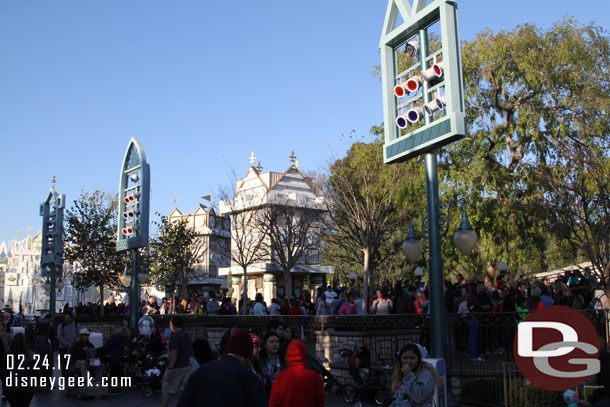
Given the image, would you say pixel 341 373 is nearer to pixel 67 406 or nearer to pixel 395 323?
pixel 395 323

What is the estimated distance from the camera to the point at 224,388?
4.50 meters

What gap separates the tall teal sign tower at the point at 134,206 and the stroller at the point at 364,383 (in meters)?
10.5

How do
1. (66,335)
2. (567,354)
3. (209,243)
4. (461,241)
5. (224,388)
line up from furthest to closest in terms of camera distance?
(209,243) < (66,335) < (461,241) < (567,354) < (224,388)

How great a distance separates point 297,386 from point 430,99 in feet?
20.8

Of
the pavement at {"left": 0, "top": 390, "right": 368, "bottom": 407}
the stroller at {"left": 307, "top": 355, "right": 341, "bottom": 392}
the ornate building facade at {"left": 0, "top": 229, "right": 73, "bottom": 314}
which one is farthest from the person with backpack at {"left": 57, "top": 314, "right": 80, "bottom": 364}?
the ornate building facade at {"left": 0, "top": 229, "right": 73, "bottom": 314}

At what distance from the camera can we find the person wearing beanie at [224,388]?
4.50 metres

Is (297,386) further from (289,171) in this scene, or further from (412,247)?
(289,171)

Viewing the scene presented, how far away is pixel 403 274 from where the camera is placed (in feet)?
154

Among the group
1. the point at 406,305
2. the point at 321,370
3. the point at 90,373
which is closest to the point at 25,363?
the point at 90,373

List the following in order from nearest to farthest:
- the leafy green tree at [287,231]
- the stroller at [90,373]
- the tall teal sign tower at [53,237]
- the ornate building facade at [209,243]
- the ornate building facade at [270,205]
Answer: the stroller at [90,373], the tall teal sign tower at [53,237], the leafy green tree at [287,231], the ornate building facade at [270,205], the ornate building facade at [209,243]

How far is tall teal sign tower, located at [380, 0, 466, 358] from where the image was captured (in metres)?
10.2

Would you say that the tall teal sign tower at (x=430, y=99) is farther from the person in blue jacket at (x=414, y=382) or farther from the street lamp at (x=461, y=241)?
the person in blue jacket at (x=414, y=382)

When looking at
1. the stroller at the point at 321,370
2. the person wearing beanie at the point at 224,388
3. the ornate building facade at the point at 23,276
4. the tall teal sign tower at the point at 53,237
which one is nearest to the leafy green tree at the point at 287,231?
the tall teal sign tower at the point at 53,237

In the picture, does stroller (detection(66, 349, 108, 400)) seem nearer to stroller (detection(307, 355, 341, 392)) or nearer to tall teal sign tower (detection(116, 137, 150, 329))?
stroller (detection(307, 355, 341, 392))
